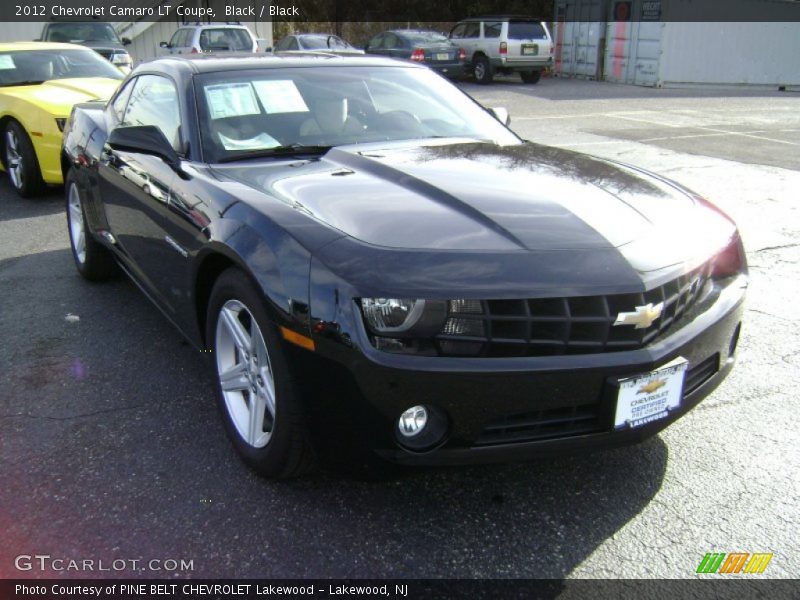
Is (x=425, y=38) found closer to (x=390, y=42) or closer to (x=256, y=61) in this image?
(x=390, y=42)

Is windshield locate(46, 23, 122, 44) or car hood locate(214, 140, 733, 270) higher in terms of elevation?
windshield locate(46, 23, 122, 44)

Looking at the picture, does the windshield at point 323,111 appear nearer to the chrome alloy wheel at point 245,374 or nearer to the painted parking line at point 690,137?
the chrome alloy wheel at point 245,374

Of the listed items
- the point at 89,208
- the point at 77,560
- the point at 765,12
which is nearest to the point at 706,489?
the point at 77,560

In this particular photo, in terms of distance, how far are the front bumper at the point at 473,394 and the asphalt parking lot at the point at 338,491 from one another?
21cm

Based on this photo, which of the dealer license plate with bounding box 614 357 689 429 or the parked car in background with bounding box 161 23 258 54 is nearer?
the dealer license plate with bounding box 614 357 689 429

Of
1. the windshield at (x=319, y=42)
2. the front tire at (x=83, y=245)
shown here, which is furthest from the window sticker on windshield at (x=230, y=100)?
the windshield at (x=319, y=42)

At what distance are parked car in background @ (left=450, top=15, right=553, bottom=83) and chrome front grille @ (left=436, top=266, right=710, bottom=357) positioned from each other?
2043cm

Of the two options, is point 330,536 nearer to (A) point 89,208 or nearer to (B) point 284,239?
(B) point 284,239

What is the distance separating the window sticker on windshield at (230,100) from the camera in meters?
3.52

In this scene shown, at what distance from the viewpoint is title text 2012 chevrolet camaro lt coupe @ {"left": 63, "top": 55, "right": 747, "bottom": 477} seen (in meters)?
2.24

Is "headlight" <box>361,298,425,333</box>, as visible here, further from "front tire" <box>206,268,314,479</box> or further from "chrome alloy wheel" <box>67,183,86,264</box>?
"chrome alloy wheel" <box>67,183,86,264</box>

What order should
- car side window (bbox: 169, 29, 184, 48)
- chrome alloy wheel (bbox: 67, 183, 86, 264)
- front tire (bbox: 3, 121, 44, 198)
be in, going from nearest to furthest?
1. chrome alloy wheel (bbox: 67, 183, 86, 264)
2. front tire (bbox: 3, 121, 44, 198)
3. car side window (bbox: 169, 29, 184, 48)

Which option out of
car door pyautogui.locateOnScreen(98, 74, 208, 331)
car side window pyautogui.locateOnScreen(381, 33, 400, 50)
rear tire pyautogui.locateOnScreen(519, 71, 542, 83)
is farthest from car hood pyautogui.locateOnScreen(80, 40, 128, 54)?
car door pyautogui.locateOnScreen(98, 74, 208, 331)

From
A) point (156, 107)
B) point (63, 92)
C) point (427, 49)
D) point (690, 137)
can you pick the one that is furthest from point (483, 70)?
point (156, 107)
